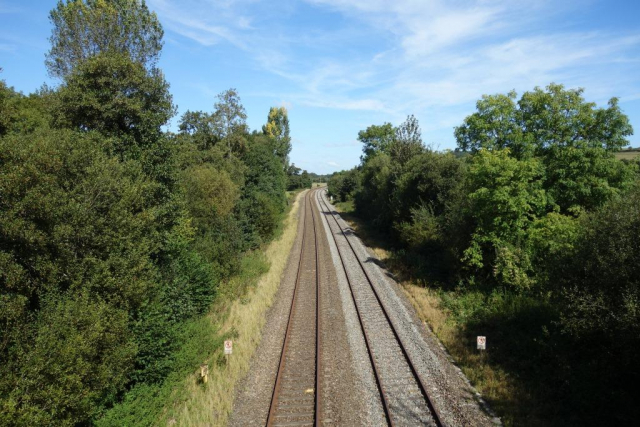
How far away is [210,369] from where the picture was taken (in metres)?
11.5

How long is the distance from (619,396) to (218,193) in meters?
21.5

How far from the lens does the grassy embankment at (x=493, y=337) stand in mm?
9266

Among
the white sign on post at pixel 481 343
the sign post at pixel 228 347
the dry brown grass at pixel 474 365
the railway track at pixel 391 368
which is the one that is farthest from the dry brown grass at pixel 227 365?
the white sign on post at pixel 481 343

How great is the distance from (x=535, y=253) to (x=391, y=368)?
8.69 m

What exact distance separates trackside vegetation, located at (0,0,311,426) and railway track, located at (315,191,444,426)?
18.9 feet

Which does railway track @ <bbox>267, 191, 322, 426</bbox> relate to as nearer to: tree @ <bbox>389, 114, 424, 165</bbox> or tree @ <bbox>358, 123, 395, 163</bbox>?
tree @ <bbox>389, 114, 424, 165</bbox>

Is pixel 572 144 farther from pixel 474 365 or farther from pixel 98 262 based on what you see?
pixel 98 262

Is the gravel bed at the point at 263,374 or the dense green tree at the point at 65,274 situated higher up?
the dense green tree at the point at 65,274

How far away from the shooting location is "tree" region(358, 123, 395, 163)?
6462 centimetres

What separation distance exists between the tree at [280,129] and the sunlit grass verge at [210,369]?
5576 centimetres

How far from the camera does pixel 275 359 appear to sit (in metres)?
11.9

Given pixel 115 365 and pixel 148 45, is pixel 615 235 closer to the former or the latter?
pixel 115 365

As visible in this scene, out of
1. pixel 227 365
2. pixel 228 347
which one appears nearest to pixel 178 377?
pixel 227 365

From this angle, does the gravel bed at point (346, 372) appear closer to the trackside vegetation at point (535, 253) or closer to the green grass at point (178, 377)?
the trackside vegetation at point (535, 253)
